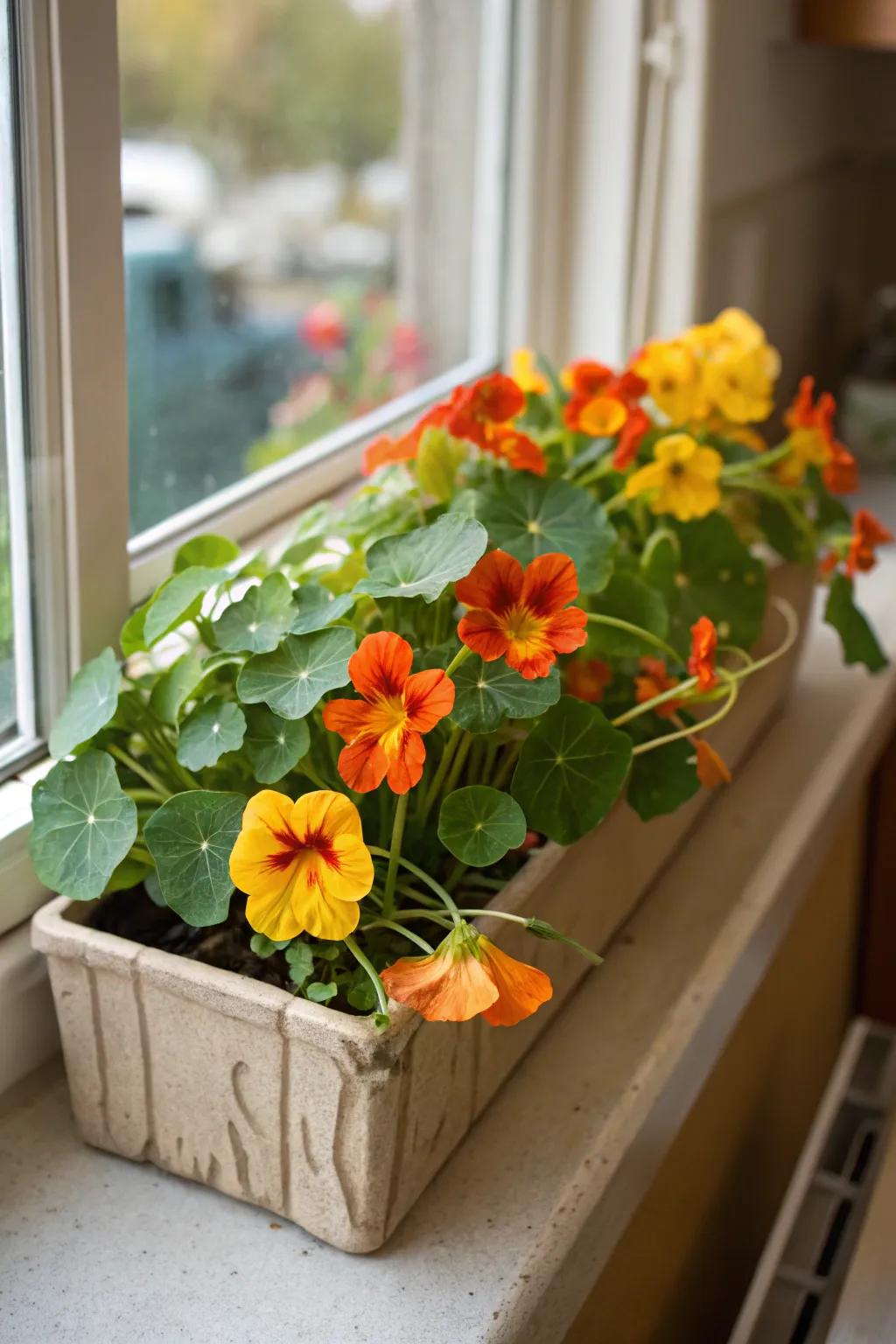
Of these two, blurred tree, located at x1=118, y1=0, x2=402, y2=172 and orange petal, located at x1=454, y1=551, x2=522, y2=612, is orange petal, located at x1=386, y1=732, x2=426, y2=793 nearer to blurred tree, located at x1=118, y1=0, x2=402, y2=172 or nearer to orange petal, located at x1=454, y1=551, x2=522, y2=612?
orange petal, located at x1=454, y1=551, x2=522, y2=612

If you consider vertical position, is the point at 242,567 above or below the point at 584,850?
above

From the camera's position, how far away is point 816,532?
1.08 m

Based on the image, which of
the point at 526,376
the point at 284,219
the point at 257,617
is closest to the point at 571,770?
the point at 257,617

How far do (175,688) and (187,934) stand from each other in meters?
0.14

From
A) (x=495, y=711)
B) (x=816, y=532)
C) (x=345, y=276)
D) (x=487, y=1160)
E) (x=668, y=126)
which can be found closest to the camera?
(x=495, y=711)

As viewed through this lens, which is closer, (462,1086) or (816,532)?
(462,1086)

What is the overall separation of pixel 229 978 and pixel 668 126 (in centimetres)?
111

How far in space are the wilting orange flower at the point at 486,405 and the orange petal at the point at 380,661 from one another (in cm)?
25

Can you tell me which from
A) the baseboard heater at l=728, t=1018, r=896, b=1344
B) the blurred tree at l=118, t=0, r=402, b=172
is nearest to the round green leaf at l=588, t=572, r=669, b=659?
the baseboard heater at l=728, t=1018, r=896, b=1344

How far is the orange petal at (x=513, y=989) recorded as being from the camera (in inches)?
22.7

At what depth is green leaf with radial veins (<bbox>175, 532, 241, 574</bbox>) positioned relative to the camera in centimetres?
79

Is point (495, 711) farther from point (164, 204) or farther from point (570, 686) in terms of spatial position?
point (164, 204)

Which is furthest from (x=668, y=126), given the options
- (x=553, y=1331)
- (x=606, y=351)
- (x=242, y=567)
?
(x=553, y=1331)

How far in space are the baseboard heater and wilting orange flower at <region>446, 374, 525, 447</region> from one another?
2.05 feet
